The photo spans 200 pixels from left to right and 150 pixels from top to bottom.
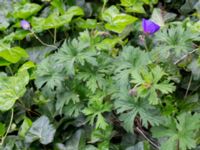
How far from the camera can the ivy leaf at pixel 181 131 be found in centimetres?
114

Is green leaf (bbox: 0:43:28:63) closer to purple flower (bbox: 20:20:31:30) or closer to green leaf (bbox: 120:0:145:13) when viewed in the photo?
purple flower (bbox: 20:20:31:30)

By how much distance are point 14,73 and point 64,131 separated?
455mm

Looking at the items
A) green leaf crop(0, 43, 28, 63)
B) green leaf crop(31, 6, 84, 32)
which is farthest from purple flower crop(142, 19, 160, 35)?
green leaf crop(0, 43, 28, 63)

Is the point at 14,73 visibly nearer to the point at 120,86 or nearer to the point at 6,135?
the point at 6,135

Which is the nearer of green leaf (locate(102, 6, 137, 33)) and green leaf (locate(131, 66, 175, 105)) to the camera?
green leaf (locate(131, 66, 175, 105))

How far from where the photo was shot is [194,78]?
55.7 inches

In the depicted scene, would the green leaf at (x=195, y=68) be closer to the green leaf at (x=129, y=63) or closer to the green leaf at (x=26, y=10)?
the green leaf at (x=129, y=63)

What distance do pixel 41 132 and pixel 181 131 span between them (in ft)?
1.86

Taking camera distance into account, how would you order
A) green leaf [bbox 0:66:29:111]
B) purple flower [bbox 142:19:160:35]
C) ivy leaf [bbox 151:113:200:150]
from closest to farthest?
ivy leaf [bbox 151:113:200:150], purple flower [bbox 142:19:160:35], green leaf [bbox 0:66:29:111]

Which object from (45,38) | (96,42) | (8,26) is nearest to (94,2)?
(45,38)

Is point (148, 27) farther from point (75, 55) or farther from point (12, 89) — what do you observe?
point (12, 89)

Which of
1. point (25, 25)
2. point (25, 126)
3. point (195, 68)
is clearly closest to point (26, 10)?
point (25, 25)

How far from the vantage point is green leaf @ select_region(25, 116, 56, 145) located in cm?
147

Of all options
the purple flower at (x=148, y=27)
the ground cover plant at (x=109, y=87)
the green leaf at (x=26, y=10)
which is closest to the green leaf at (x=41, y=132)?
the ground cover plant at (x=109, y=87)
